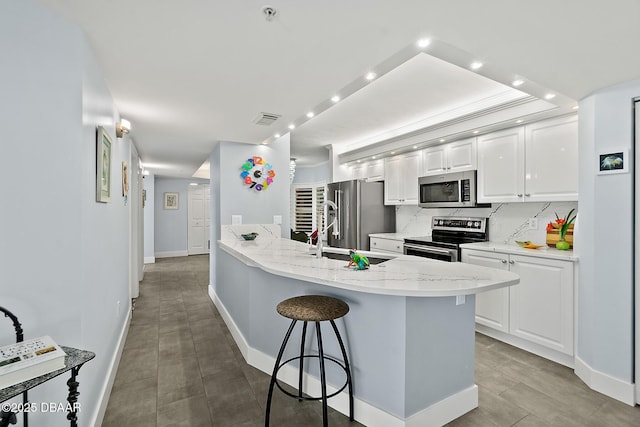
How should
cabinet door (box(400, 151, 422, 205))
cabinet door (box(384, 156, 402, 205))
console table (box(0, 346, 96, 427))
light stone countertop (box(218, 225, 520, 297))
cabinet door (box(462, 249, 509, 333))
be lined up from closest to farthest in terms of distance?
console table (box(0, 346, 96, 427)), light stone countertop (box(218, 225, 520, 297)), cabinet door (box(462, 249, 509, 333)), cabinet door (box(400, 151, 422, 205)), cabinet door (box(384, 156, 402, 205))

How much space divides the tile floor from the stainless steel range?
0.91 metres

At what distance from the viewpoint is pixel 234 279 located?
10.5 feet

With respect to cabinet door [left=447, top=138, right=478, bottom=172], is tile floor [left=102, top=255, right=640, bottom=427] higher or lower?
lower

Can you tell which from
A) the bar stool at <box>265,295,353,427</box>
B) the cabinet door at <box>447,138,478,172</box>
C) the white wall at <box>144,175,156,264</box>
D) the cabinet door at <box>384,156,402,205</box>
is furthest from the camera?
the white wall at <box>144,175,156,264</box>

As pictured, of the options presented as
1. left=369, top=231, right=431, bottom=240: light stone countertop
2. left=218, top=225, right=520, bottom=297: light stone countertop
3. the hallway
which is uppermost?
left=369, top=231, right=431, bottom=240: light stone countertop

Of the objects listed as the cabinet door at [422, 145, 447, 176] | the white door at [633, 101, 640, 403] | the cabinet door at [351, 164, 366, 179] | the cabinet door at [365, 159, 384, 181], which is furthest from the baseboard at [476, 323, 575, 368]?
the cabinet door at [351, 164, 366, 179]

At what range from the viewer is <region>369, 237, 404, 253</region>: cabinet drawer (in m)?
4.15

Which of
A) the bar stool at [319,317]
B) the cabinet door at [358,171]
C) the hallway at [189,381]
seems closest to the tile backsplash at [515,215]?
the cabinet door at [358,171]

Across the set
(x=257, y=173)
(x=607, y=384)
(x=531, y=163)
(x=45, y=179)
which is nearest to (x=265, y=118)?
(x=257, y=173)

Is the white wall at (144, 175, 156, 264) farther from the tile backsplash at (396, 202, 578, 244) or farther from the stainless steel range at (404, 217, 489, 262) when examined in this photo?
the tile backsplash at (396, 202, 578, 244)

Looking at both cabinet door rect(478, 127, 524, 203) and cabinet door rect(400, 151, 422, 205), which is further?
cabinet door rect(400, 151, 422, 205)

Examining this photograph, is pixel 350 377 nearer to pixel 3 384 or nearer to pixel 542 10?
pixel 3 384

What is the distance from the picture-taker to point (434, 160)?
4.00m

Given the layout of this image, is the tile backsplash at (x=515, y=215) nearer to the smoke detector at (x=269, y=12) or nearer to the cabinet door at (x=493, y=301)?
the cabinet door at (x=493, y=301)
